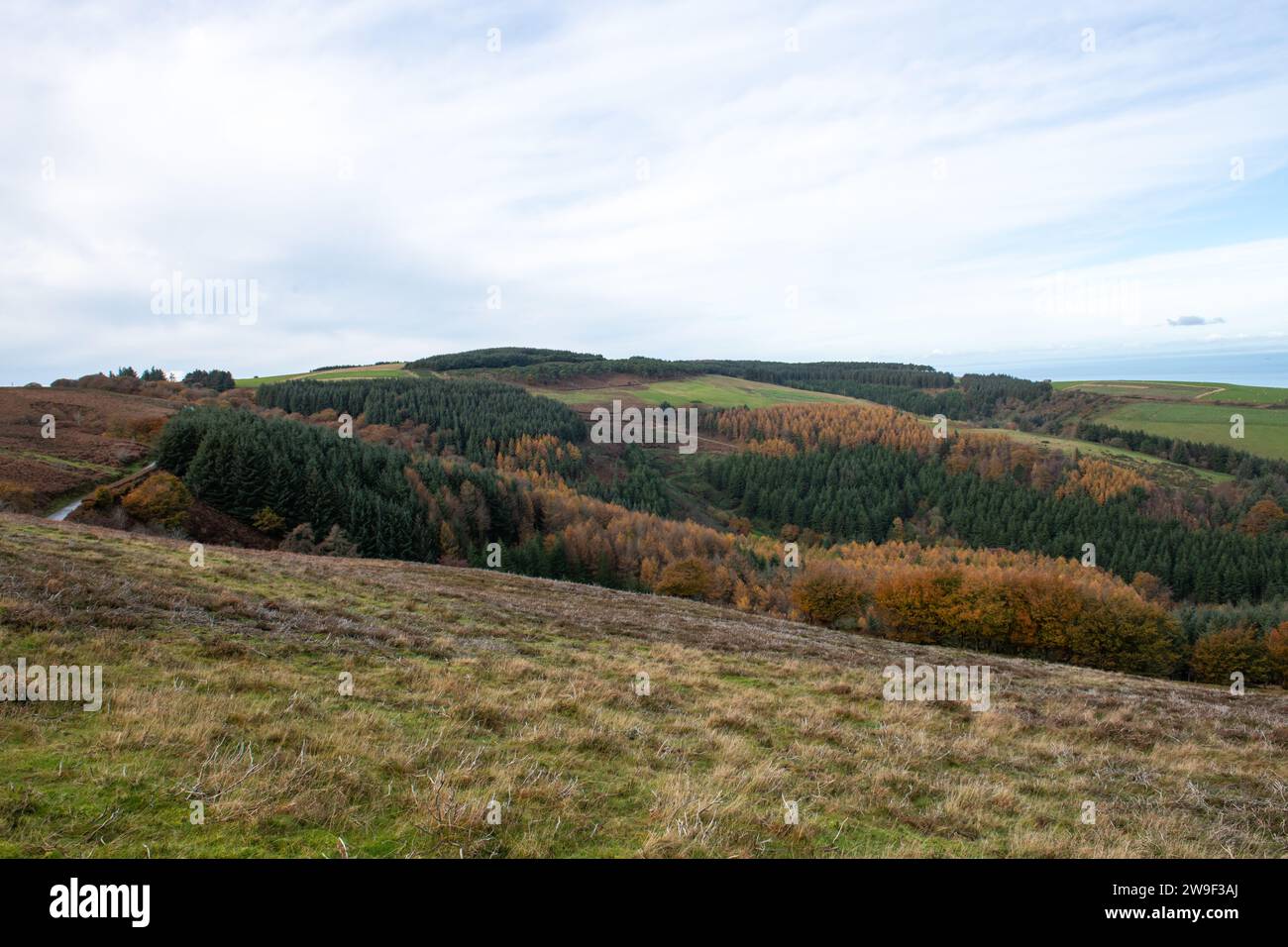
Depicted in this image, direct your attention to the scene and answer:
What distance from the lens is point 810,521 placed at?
16425cm

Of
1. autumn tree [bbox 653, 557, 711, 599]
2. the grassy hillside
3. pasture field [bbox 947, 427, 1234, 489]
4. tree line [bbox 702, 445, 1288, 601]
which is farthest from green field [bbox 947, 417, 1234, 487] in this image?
the grassy hillside

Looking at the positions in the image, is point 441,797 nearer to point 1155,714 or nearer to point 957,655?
point 1155,714

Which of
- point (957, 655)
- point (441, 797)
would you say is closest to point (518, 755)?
point (441, 797)

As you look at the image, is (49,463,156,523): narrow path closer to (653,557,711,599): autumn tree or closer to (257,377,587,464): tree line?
(653,557,711,599): autumn tree

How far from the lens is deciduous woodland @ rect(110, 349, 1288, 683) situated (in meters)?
66.7

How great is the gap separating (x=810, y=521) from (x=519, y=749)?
532 feet

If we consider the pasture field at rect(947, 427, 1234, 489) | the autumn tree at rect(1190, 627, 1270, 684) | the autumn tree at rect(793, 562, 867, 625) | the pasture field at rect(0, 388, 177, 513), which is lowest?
the autumn tree at rect(1190, 627, 1270, 684)

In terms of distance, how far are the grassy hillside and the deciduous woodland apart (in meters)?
52.5

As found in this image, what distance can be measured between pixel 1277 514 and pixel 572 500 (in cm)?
15194

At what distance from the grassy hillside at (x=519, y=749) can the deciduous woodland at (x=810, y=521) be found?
52.5 m

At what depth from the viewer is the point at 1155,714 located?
54.5ft

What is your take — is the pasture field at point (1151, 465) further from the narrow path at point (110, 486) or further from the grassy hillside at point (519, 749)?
the narrow path at point (110, 486)

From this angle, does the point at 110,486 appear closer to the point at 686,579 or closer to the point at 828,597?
the point at 686,579

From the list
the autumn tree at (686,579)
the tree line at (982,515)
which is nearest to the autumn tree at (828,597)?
the autumn tree at (686,579)
